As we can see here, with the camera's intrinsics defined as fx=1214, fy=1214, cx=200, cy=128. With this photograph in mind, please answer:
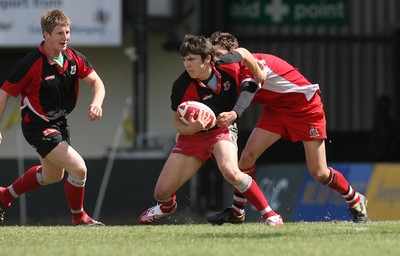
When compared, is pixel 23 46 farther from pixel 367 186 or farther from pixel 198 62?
pixel 198 62

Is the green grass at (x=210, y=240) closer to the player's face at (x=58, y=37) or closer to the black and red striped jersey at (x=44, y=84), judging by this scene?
the black and red striped jersey at (x=44, y=84)

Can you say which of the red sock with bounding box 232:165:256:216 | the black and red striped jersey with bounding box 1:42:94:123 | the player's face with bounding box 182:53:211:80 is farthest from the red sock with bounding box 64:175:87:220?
the player's face with bounding box 182:53:211:80

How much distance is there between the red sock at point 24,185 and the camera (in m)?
11.9

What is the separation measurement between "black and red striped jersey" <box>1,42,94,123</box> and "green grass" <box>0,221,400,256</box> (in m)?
1.11

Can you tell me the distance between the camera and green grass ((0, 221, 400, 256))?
30.2ft

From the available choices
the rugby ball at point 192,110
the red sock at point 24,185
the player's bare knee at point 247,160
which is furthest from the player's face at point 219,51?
the red sock at point 24,185

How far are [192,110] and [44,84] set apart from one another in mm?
1536

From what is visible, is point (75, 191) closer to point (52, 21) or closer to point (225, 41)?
point (52, 21)

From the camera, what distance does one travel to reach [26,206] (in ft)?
59.1

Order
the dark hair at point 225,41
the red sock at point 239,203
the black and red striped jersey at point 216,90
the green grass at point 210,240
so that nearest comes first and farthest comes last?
the green grass at point 210,240 → the black and red striped jersey at point 216,90 → the dark hair at point 225,41 → the red sock at point 239,203

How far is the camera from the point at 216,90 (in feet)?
36.4

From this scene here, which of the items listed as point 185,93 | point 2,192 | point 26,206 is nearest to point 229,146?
point 185,93

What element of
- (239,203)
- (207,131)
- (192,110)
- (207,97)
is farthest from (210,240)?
(239,203)

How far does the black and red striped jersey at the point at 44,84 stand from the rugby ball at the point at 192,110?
4.25 feet
